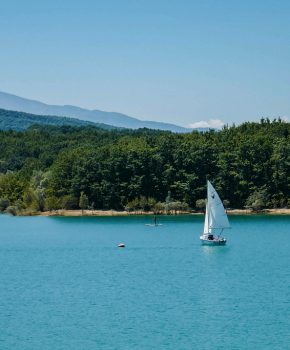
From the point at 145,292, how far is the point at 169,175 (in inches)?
2863

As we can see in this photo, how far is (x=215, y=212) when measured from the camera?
71312 mm

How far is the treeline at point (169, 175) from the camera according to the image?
11681 cm

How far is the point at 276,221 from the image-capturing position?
98812 millimetres

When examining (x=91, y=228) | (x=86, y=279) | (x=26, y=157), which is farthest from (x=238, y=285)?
(x=26, y=157)

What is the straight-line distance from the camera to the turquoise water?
1426 inches

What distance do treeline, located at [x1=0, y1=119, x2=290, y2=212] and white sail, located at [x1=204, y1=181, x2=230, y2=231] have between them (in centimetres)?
4280

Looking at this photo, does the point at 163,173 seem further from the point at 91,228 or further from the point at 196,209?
the point at 91,228

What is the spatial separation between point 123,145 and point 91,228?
1413 inches

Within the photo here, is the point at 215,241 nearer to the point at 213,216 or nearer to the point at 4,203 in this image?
the point at 213,216

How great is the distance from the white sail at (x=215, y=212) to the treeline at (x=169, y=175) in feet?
140

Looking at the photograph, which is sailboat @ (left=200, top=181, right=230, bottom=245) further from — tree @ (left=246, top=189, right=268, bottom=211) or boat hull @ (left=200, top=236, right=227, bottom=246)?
tree @ (left=246, top=189, right=268, bottom=211)

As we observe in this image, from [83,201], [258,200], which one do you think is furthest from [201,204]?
[83,201]

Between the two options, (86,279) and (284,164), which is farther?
(284,164)

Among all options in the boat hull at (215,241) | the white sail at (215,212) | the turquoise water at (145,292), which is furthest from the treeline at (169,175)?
the boat hull at (215,241)
